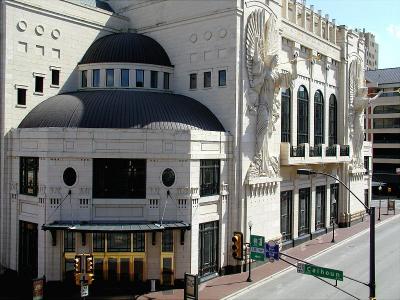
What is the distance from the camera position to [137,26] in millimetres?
42219

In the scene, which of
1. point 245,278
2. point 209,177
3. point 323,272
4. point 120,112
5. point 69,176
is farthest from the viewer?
point 245,278

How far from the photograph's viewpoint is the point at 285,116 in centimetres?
4334

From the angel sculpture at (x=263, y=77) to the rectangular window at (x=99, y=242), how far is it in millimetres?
12396

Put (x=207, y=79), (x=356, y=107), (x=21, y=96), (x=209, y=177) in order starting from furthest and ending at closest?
(x=356, y=107)
(x=207, y=79)
(x=21, y=96)
(x=209, y=177)

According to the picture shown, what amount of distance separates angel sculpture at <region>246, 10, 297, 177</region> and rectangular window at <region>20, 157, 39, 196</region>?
51.2 ft

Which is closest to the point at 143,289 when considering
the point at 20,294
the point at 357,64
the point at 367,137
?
the point at 20,294

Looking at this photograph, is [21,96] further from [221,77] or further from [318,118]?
[318,118]

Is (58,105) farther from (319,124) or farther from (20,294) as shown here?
(319,124)

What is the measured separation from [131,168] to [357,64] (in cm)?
3741

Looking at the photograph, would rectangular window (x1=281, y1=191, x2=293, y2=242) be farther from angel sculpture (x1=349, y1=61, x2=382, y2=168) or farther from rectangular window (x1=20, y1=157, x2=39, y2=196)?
rectangular window (x1=20, y1=157, x2=39, y2=196)

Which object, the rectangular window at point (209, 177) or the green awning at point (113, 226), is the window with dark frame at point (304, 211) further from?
the green awning at point (113, 226)

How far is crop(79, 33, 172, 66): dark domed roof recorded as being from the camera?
1479 inches

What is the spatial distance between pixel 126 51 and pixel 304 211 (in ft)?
76.2

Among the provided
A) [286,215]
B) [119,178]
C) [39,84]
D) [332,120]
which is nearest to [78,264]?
[119,178]
